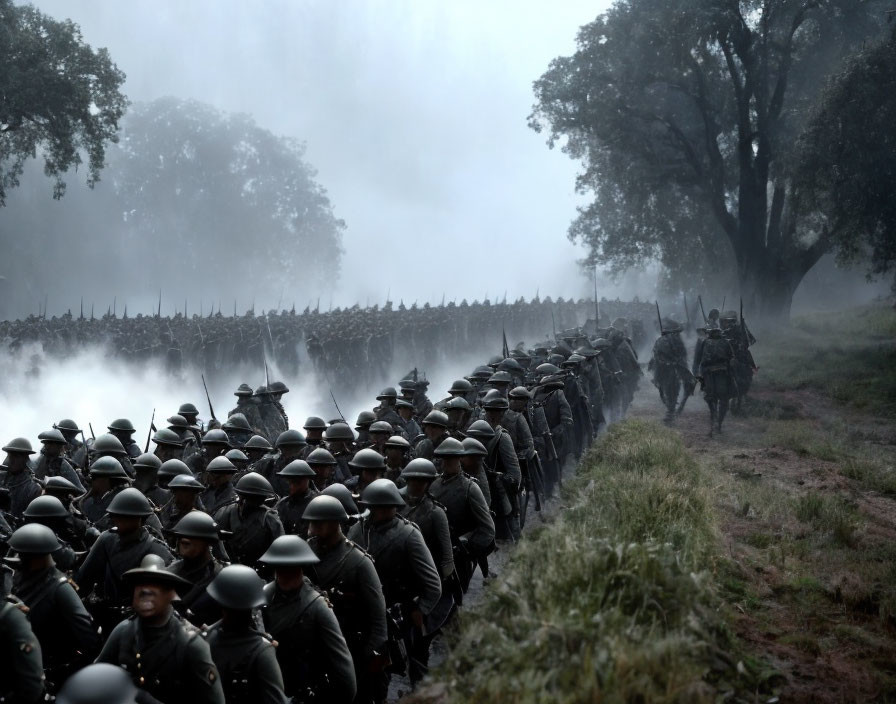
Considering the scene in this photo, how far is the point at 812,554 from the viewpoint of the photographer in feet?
28.7

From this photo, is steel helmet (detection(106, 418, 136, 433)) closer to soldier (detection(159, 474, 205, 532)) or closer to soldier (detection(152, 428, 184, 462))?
soldier (detection(152, 428, 184, 462))

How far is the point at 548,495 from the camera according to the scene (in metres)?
12.7

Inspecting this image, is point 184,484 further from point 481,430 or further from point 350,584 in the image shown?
point 481,430

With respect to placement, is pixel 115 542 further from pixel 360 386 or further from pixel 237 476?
pixel 360 386

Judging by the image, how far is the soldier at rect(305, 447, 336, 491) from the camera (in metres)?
7.73

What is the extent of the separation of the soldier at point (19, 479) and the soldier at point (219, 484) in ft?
6.63

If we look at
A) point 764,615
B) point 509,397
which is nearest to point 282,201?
point 509,397

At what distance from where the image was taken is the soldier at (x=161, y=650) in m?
3.59

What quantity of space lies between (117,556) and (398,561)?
189 cm

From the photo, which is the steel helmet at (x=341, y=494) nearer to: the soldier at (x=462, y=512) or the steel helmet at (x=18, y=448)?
the soldier at (x=462, y=512)

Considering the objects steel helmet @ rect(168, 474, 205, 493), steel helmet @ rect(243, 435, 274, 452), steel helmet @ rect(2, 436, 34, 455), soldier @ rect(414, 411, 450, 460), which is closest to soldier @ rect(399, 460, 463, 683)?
steel helmet @ rect(168, 474, 205, 493)

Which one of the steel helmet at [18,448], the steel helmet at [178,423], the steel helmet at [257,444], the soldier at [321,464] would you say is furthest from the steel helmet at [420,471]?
the steel helmet at [178,423]

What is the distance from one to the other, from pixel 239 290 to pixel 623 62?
135 feet

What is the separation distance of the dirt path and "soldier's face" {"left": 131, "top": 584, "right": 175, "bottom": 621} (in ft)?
13.3
